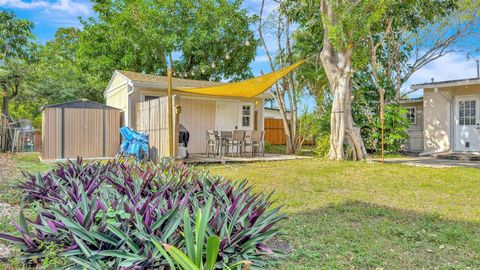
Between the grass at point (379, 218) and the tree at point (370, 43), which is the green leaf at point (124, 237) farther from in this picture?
the tree at point (370, 43)

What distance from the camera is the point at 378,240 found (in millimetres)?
3406

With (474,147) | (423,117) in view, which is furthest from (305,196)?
(423,117)

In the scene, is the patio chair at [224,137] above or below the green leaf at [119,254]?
above

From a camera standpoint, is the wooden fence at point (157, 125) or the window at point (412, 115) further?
the window at point (412, 115)

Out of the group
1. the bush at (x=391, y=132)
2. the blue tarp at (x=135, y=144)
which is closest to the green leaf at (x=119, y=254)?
the blue tarp at (x=135, y=144)

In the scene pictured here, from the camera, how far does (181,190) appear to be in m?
3.61

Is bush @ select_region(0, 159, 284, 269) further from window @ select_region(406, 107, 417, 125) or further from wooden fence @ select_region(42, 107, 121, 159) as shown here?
window @ select_region(406, 107, 417, 125)

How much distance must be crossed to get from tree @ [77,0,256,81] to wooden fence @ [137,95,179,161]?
311 inches

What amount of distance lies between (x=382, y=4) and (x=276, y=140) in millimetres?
12334

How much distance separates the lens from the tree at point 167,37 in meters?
17.5

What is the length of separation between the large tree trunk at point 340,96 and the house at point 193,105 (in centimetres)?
346

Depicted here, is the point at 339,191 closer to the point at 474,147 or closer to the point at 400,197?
the point at 400,197

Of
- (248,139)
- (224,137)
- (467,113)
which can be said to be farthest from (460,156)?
(224,137)

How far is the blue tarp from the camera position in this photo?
9500 mm
